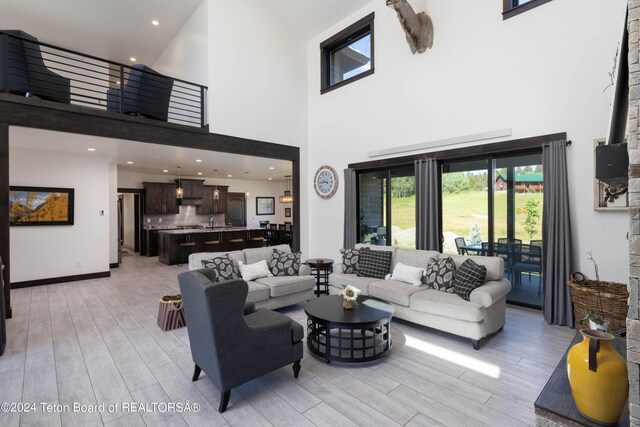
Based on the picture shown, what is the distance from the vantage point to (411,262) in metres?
4.53

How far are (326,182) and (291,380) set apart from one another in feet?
16.0

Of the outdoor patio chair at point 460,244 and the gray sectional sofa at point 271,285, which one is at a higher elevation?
the outdoor patio chair at point 460,244

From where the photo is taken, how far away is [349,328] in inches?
114

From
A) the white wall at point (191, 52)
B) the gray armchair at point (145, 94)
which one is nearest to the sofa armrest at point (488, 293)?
the gray armchair at point (145, 94)

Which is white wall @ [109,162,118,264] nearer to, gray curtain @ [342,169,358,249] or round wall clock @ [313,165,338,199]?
round wall clock @ [313,165,338,199]

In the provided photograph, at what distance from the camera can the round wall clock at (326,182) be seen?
22.7 ft

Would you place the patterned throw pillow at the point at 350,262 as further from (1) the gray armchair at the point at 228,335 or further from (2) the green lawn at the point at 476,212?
(1) the gray armchair at the point at 228,335

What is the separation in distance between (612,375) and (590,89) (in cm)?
385

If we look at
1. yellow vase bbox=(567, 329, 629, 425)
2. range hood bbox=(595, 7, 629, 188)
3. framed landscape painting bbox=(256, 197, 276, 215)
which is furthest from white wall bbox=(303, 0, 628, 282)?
framed landscape painting bbox=(256, 197, 276, 215)

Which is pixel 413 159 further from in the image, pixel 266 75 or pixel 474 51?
pixel 266 75

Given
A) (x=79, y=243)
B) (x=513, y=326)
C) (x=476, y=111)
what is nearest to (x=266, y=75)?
(x=476, y=111)

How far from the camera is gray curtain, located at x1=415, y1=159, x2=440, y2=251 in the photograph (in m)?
5.21

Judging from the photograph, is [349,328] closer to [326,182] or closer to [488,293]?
[488,293]

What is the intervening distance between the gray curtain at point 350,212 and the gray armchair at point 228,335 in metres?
3.88
